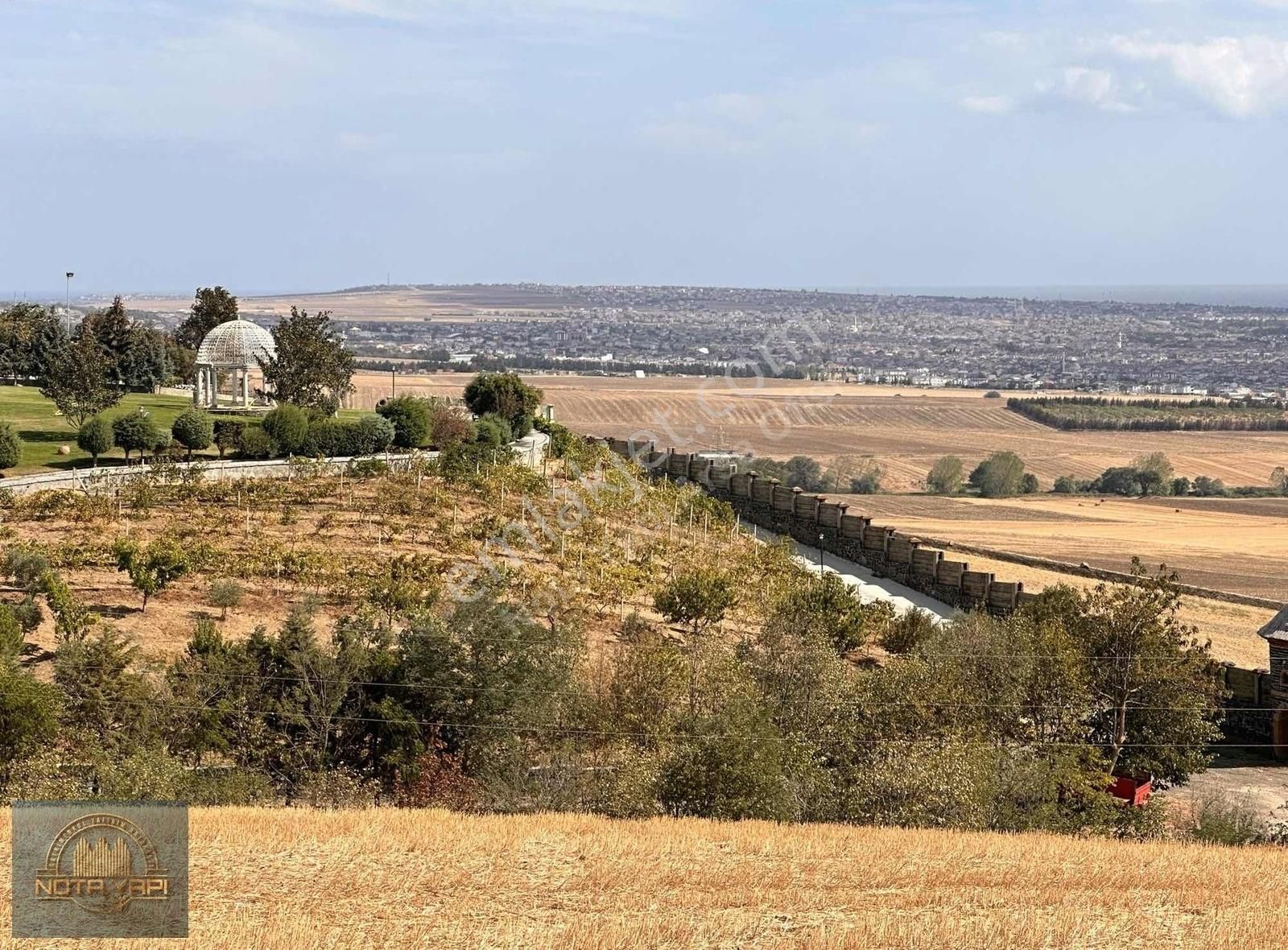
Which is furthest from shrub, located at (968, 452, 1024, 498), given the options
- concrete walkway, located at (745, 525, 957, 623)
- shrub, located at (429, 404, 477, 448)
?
shrub, located at (429, 404, 477, 448)

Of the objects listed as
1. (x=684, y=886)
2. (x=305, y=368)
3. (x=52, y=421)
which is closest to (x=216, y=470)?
(x=52, y=421)

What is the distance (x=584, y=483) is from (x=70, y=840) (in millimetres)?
34820

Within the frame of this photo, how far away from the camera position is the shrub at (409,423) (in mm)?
52688

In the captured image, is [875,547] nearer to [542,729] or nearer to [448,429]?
[448,429]

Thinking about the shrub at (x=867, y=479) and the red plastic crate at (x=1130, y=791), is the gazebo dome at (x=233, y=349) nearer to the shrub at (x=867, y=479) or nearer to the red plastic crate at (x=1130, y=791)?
the shrub at (x=867, y=479)

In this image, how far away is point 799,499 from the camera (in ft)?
176

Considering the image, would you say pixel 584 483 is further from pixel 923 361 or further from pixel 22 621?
pixel 923 361

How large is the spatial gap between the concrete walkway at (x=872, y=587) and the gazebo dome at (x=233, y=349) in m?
22.8

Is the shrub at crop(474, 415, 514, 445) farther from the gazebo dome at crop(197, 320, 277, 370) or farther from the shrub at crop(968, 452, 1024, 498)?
the shrub at crop(968, 452, 1024, 498)

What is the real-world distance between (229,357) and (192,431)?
1567 cm

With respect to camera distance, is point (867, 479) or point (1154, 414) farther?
point (1154, 414)

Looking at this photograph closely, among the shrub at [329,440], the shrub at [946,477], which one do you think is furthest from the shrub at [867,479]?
the shrub at [329,440]

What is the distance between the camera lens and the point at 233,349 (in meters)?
63.3

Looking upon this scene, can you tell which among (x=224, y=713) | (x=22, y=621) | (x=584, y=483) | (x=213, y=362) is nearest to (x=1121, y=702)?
(x=224, y=713)
